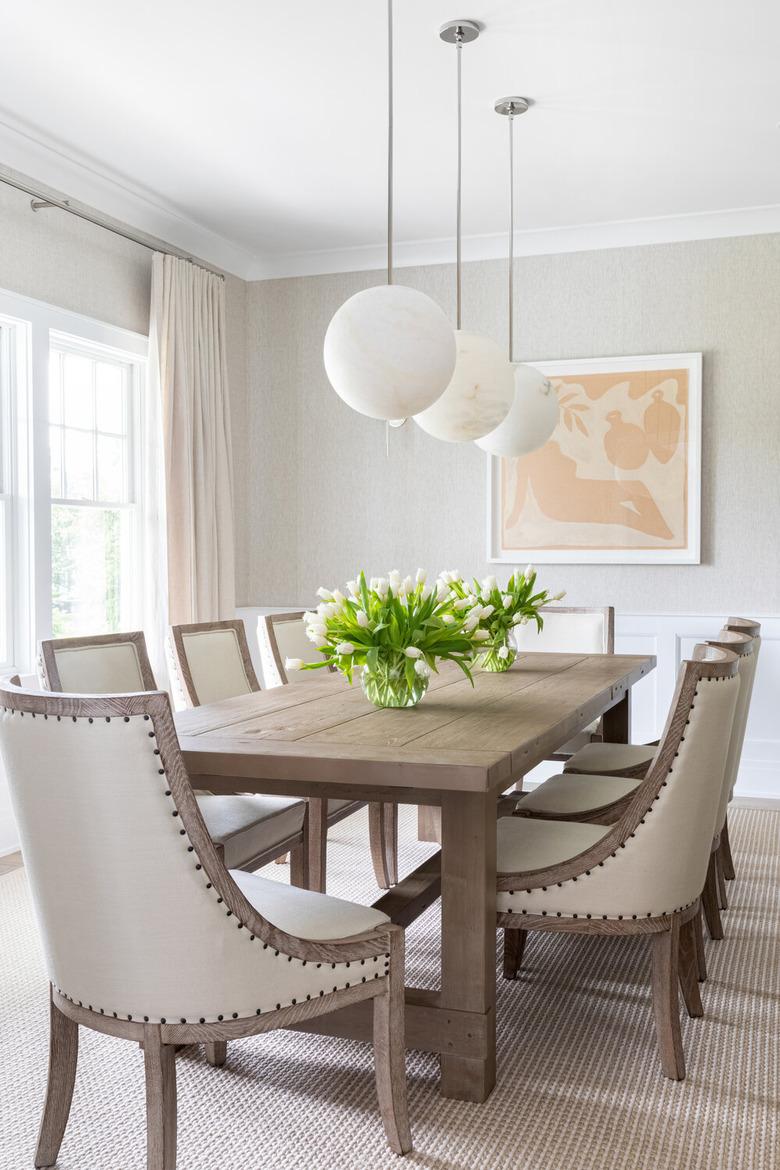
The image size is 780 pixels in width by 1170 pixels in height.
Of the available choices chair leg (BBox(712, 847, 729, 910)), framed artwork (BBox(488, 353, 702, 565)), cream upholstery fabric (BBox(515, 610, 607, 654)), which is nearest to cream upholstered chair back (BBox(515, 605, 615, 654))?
cream upholstery fabric (BBox(515, 610, 607, 654))

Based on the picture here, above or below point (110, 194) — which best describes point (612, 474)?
below

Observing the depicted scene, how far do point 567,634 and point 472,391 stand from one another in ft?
5.65

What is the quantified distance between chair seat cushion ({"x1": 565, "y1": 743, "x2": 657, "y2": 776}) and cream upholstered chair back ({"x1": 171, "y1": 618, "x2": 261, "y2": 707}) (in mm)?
1126

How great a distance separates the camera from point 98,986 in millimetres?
1731

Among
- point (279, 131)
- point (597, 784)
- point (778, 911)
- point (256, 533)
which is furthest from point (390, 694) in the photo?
point (256, 533)

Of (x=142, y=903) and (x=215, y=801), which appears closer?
(x=142, y=903)

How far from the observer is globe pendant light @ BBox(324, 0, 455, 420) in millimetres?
2521

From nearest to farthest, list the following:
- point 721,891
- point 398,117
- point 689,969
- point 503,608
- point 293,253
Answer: point 689,969
point 721,891
point 503,608
point 398,117
point 293,253

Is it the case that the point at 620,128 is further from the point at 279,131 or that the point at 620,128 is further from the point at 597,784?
the point at 597,784

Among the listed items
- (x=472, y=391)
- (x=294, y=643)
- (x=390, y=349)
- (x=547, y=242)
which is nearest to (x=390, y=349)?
(x=390, y=349)

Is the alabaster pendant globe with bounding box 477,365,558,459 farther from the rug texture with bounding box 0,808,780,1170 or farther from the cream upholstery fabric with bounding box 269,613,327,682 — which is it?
the rug texture with bounding box 0,808,780,1170

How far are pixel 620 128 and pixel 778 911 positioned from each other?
292 cm

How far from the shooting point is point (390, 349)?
8.27 feet

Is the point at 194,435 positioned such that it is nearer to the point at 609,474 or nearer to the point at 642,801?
the point at 609,474
